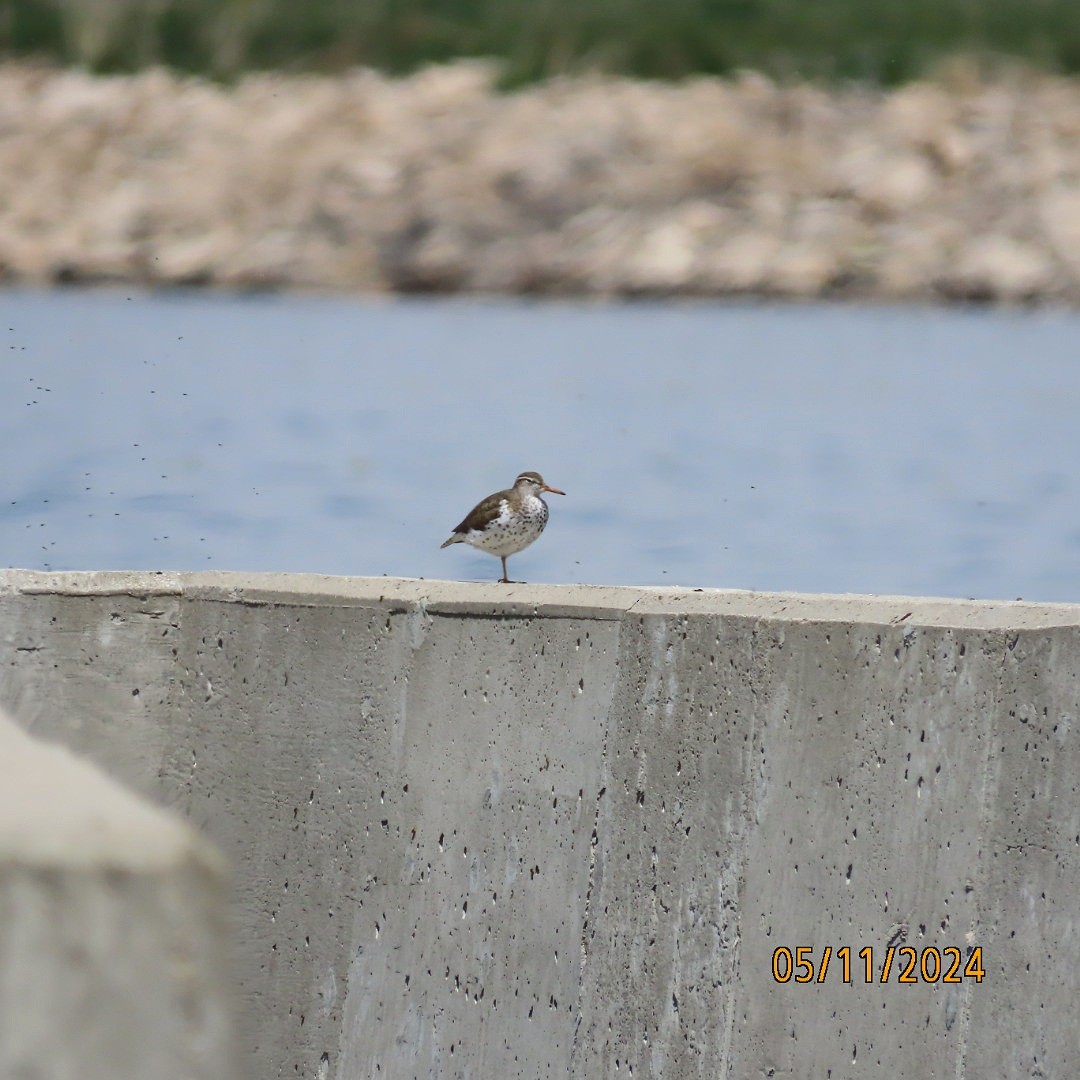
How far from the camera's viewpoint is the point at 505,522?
5.80 m

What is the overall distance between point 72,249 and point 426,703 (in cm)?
2788

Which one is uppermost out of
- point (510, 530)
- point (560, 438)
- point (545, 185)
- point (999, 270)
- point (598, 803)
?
point (545, 185)

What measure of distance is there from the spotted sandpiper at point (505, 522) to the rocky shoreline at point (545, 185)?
2272cm

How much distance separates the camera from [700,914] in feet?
11.6

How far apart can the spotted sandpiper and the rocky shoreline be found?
74.5ft

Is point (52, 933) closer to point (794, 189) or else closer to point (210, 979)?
point (210, 979)

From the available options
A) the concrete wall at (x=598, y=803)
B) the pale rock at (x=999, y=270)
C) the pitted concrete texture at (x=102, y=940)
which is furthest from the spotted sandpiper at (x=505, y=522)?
the pale rock at (x=999, y=270)

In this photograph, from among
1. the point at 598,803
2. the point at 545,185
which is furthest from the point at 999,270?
the point at 598,803

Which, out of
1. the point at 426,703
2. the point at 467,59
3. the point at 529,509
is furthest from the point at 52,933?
the point at 467,59
